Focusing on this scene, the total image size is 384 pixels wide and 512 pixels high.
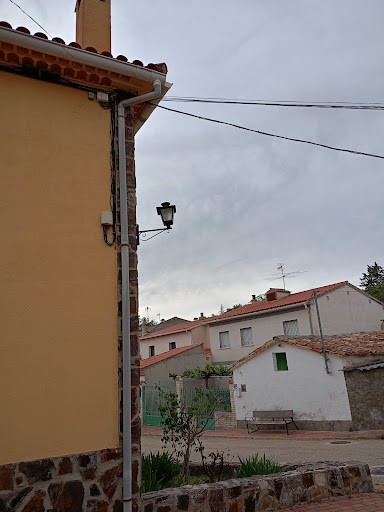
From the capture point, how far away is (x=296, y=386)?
1681 cm

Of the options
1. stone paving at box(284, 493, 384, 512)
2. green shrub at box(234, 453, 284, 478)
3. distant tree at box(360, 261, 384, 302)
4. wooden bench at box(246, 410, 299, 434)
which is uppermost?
distant tree at box(360, 261, 384, 302)

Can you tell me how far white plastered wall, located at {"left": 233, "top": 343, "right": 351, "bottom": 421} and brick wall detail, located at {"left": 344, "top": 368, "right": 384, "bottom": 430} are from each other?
25 centimetres

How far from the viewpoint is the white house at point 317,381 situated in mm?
15023

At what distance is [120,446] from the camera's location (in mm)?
4051

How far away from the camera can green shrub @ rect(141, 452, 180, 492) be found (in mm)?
5199

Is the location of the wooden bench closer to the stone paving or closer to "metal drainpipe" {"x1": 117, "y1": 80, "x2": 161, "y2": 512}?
the stone paving

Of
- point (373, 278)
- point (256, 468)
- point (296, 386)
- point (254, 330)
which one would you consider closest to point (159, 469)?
point (256, 468)

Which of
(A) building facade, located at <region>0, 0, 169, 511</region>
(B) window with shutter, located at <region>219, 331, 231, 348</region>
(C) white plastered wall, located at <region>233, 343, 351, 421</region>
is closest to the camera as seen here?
(A) building facade, located at <region>0, 0, 169, 511</region>

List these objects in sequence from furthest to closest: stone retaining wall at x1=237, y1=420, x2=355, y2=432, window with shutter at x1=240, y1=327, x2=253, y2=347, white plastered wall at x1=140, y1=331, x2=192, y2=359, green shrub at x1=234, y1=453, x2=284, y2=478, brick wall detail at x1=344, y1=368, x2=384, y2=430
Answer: white plastered wall at x1=140, y1=331, x2=192, y2=359 → window with shutter at x1=240, y1=327, x2=253, y2=347 → stone retaining wall at x1=237, y1=420, x2=355, y2=432 → brick wall detail at x1=344, y1=368, x2=384, y2=430 → green shrub at x1=234, y1=453, x2=284, y2=478

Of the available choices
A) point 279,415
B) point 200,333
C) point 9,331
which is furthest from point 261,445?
point 200,333

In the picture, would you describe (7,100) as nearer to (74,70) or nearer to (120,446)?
(74,70)

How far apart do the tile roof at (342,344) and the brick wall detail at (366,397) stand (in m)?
0.86

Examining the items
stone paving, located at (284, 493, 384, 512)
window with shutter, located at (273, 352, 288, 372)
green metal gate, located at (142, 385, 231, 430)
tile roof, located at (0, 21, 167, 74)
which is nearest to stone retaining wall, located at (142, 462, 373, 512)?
stone paving, located at (284, 493, 384, 512)

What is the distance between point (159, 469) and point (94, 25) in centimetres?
649
